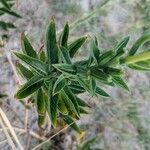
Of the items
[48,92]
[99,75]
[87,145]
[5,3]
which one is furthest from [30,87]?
[87,145]

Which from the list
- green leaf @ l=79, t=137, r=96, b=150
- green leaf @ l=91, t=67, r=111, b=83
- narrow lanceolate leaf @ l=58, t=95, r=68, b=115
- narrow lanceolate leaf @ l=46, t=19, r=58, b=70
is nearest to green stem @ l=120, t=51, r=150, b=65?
green leaf @ l=91, t=67, r=111, b=83

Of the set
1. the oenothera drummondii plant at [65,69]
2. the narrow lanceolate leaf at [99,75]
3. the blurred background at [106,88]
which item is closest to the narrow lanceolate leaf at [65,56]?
the oenothera drummondii plant at [65,69]

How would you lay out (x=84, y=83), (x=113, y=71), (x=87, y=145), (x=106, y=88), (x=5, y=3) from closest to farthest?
(x=113, y=71), (x=84, y=83), (x=5, y=3), (x=87, y=145), (x=106, y=88)

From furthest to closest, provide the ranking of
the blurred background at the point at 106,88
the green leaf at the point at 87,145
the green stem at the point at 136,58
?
the blurred background at the point at 106,88
the green leaf at the point at 87,145
the green stem at the point at 136,58

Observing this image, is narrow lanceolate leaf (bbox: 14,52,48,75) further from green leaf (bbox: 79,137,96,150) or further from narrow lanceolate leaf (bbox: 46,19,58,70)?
green leaf (bbox: 79,137,96,150)

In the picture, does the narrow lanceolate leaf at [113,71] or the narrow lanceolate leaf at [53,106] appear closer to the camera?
the narrow lanceolate leaf at [113,71]

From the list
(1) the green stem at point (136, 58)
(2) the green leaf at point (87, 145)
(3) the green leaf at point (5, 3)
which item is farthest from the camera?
(2) the green leaf at point (87, 145)

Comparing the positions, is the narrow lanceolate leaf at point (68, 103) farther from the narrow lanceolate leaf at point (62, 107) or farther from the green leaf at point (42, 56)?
the green leaf at point (42, 56)

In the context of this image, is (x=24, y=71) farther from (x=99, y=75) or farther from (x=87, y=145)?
(x=87, y=145)
